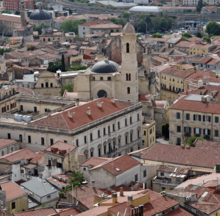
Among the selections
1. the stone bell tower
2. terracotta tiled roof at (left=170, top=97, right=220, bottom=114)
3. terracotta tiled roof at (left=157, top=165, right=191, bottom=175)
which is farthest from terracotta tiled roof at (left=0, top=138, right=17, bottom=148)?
terracotta tiled roof at (left=170, top=97, right=220, bottom=114)

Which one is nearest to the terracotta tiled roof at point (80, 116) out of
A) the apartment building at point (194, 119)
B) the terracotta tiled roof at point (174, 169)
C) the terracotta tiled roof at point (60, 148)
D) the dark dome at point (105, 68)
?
the terracotta tiled roof at point (60, 148)

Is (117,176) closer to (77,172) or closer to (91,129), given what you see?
(77,172)

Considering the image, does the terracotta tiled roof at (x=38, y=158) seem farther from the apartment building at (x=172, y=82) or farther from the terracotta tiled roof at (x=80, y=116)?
the apartment building at (x=172, y=82)

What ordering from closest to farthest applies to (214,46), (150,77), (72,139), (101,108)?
(72,139), (101,108), (150,77), (214,46)

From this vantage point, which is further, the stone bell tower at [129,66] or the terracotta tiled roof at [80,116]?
the stone bell tower at [129,66]

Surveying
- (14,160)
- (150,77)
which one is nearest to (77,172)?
(14,160)

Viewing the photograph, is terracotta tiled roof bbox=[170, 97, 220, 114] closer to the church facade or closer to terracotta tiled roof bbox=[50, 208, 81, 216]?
the church facade
